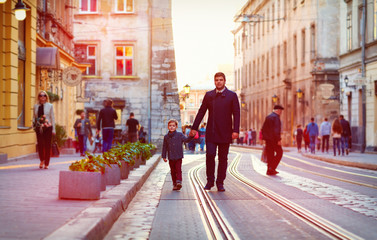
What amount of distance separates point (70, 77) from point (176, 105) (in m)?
10.6

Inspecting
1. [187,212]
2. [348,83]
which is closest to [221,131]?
[187,212]

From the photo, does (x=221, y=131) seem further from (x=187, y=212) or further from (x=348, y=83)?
(x=348, y=83)

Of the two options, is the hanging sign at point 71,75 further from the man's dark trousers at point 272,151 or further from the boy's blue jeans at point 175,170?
the boy's blue jeans at point 175,170

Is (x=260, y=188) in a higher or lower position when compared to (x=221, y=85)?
lower

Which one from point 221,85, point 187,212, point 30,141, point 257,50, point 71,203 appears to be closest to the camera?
point 71,203

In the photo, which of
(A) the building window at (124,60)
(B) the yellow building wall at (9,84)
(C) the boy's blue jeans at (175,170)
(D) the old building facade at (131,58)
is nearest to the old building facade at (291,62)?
(D) the old building facade at (131,58)

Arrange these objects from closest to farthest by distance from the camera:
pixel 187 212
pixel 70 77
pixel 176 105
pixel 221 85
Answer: pixel 187 212 < pixel 221 85 < pixel 70 77 < pixel 176 105

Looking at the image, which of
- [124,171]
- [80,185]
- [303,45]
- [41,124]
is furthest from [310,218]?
[303,45]

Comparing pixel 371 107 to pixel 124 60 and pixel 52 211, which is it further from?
pixel 52 211

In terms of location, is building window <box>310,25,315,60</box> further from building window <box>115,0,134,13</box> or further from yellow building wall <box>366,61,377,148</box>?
building window <box>115,0,134,13</box>

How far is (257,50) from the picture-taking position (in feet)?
215

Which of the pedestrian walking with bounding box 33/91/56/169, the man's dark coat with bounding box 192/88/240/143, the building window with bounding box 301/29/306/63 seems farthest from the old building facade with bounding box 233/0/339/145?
the man's dark coat with bounding box 192/88/240/143

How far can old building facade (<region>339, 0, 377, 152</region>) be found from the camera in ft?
105

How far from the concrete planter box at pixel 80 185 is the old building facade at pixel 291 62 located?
34.4 metres
